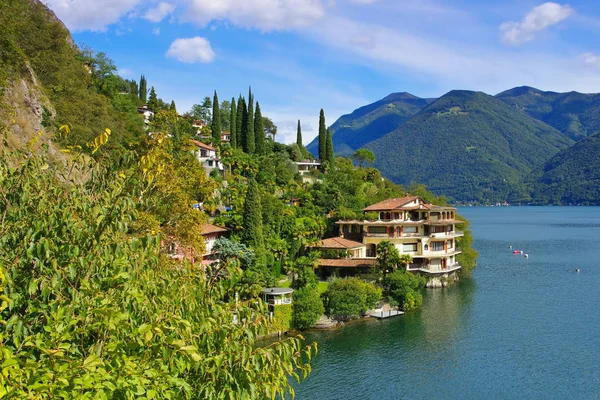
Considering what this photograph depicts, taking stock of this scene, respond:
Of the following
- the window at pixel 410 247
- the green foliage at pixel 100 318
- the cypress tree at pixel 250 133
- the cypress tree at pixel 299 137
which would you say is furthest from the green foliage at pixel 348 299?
the cypress tree at pixel 299 137

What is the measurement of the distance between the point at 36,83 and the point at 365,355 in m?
29.5

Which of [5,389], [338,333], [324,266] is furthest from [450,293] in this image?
[5,389]

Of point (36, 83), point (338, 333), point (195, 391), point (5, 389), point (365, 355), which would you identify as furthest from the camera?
point (36, 83)

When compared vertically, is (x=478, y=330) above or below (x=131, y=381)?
below

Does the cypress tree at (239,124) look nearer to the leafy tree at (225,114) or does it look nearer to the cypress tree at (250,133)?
the cypress tree at (250,133)

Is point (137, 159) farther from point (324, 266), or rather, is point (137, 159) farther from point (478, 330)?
point (324, 266)

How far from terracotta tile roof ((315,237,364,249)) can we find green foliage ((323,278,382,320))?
10680mm

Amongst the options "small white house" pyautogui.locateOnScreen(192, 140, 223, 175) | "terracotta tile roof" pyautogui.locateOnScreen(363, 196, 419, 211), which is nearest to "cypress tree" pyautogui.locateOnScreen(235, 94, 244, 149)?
"small white house" pyautogui.locateOnScreen(192, 140, 223, 175)

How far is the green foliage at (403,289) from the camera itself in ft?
128

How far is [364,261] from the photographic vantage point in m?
45.2

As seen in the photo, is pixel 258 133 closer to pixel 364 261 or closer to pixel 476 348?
pixel 364 261

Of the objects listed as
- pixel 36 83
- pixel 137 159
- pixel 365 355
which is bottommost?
pixel 365 355

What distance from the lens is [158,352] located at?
6.35m

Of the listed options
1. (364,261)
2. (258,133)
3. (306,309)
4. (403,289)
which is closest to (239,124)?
(258,133)
